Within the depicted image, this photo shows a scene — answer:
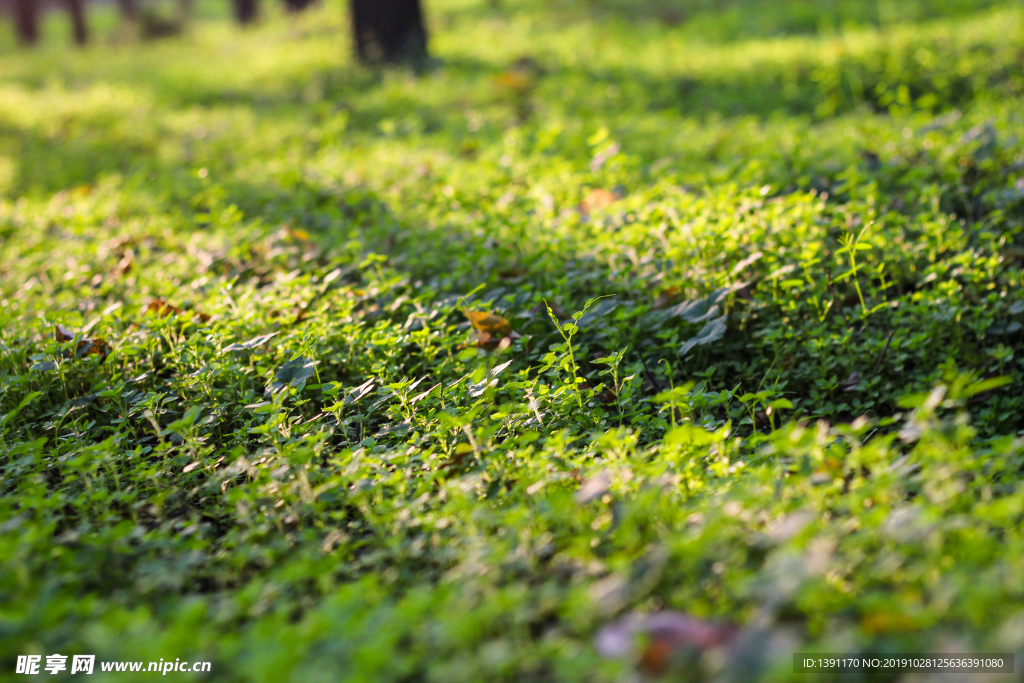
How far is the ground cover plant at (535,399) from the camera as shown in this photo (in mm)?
1494

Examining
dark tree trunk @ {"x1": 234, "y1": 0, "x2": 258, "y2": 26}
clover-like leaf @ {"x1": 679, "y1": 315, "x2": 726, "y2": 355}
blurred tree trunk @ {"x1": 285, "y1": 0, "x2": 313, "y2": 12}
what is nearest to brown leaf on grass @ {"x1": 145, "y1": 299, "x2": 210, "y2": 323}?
clover-like leaf @ {"x1": 679, "y1": 315, "x2": 726, "y2": 355}

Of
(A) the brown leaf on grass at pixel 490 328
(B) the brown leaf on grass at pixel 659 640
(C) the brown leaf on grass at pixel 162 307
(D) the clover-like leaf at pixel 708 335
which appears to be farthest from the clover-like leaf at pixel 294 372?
(B) the brown leaf on grass at pixel 659 640

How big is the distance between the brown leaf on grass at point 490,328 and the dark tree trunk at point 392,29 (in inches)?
291

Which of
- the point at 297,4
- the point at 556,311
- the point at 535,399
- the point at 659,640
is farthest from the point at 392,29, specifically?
the point at 659,640

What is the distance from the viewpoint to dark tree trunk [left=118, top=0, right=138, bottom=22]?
2200 cm

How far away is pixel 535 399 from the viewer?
2.52m

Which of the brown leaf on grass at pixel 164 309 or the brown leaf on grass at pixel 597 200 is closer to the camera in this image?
the brown leaf on grass at pixel 164 309

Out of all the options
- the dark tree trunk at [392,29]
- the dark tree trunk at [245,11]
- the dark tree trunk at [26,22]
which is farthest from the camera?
the dark tree trunk at [26,22]

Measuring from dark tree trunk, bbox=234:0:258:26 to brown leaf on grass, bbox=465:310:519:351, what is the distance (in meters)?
20.2

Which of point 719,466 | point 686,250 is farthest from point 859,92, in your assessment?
point 719,466

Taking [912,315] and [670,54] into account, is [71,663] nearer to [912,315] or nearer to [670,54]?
[912,315]

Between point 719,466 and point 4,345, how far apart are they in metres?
2.91

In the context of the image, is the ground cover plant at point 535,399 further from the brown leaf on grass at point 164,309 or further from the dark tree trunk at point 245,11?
the dark tree trunk at point 245,11

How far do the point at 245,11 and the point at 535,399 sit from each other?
21.7 m
